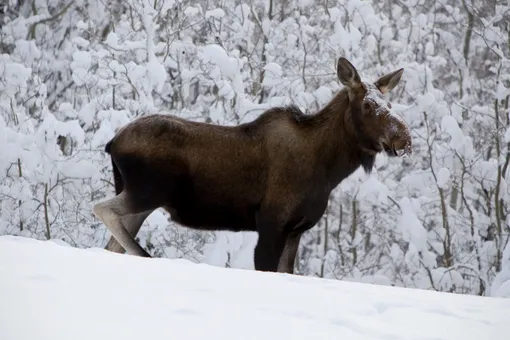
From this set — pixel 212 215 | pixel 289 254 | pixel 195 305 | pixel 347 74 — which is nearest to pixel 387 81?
pixel 347 74

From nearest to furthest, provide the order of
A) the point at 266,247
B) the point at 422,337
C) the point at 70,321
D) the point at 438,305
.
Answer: the point at 70,321 < the point at 422,337 < the point at 438,305 < the point at 266,247

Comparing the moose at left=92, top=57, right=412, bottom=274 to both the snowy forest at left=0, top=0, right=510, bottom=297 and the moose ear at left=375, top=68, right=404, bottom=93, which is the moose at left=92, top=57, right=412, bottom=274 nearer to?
the moose ear at left=375, top=68, right=404, bottom=93

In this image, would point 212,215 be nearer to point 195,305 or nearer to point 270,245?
point 270,245

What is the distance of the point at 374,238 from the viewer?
1488 cm

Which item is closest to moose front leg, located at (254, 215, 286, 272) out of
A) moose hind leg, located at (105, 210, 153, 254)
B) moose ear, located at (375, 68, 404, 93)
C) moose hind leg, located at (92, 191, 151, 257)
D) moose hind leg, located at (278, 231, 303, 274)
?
moose hind leg, located at (278, 231, 303, 274)

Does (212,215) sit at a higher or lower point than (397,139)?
lower

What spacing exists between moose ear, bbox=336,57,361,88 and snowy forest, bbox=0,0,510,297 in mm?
3476

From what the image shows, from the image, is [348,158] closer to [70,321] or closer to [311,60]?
[70,321]

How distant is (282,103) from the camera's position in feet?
38.5

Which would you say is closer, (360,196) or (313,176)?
(313,176)

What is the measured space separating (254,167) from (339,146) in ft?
2.47

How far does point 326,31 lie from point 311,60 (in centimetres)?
82

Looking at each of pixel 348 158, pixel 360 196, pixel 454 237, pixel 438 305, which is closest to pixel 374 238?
pixel 454 237

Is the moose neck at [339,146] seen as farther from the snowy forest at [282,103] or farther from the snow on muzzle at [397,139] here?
the snowy forest at [282,103]
